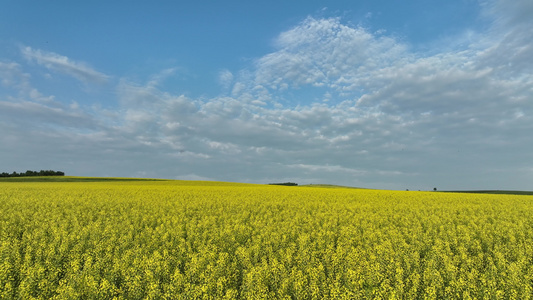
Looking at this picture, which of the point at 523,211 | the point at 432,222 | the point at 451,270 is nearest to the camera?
the point at 451,270

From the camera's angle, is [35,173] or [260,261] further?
[35,173]

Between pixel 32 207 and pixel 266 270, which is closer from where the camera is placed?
pixel 266 270

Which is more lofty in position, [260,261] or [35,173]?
[35,173]

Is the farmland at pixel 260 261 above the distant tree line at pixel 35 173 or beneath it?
beneath

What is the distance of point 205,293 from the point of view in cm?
768

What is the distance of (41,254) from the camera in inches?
456

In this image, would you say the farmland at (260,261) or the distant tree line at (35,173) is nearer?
the farmland at (260,261)

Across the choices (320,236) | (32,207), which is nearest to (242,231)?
(320,236)

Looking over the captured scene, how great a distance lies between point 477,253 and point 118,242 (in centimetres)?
1577

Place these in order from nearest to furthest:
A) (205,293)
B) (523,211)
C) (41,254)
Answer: (205,293) → (41,254) → (523,211)

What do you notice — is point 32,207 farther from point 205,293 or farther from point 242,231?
point 205,293

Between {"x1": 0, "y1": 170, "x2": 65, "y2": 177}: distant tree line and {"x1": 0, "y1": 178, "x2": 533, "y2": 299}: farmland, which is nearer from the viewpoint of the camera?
{"x1": 0, "y1": 178, "x2": 533, "y2": 299}: farmland

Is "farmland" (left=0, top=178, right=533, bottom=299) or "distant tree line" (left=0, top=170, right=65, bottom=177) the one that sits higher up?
"distant tree line" (left=0, top=170, right=65, bottom=177)

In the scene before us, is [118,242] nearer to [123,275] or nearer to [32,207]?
[123,275]
